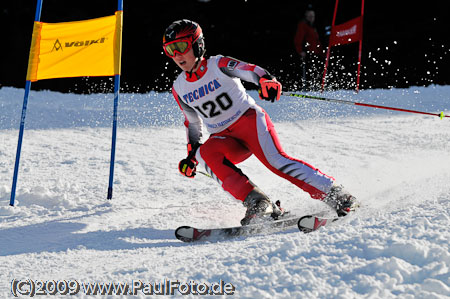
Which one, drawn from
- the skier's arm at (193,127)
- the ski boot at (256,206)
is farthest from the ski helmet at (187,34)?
the ski boot at (256,206)

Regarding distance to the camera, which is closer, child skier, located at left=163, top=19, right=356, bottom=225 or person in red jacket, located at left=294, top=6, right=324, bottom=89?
child skier, located at left=163, top=19, right=356, bottom=225

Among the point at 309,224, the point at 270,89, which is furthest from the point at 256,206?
the point at 270,89

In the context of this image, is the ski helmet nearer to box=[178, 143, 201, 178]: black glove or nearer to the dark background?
box=[178, 143, 201, 178]: black glove

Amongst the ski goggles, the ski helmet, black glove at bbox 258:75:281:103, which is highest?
the ski helmet

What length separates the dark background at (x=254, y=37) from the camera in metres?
10.8

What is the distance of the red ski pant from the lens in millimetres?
3230

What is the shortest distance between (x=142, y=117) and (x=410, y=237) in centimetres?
593

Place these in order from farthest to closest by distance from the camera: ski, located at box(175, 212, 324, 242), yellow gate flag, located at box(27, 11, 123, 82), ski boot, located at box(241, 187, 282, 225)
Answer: yellow gate flag, located at box(27, 11, 123, 82) → ski boot, located at box(241, 187, 282, 225) → ski, located at box(175, 212, 324, 242)

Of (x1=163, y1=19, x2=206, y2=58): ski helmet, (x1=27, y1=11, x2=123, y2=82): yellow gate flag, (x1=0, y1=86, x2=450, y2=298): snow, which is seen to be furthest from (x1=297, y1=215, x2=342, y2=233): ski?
(x1=27, y1=11, x2=123, y2=82): yellow gate flag

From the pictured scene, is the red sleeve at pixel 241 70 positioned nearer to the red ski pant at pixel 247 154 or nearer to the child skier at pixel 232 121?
the child skier at pixel 232 121

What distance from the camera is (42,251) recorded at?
288cm

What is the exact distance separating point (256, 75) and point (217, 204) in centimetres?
119

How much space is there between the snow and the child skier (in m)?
0.38

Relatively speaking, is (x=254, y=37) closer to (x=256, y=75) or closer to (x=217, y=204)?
(x=217, y=204)
